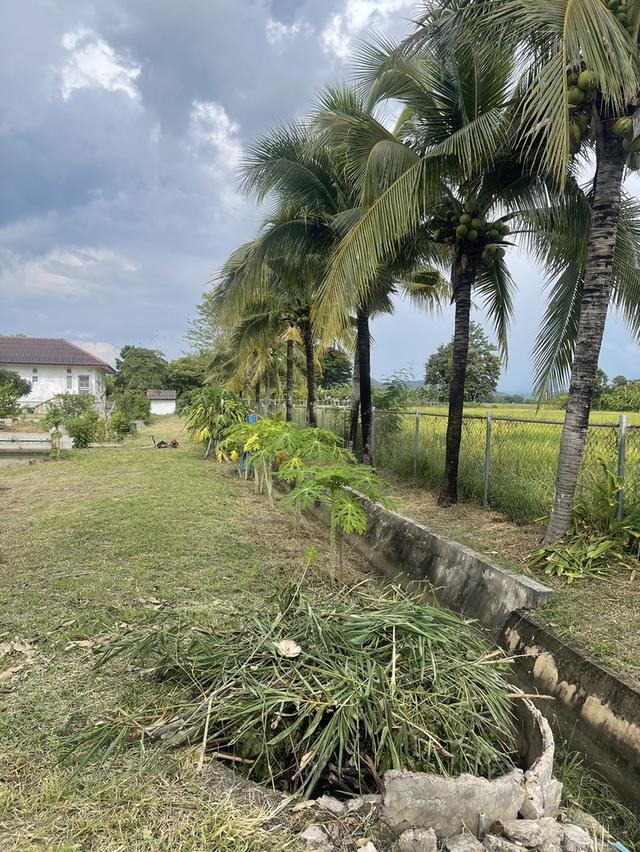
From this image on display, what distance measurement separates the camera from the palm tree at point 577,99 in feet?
13.4

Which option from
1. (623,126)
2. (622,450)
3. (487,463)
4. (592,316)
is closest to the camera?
(623,126)

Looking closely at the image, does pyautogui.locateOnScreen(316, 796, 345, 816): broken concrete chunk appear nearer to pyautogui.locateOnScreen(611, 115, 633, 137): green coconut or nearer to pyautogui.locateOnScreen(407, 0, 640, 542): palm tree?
pyautogui.locateOnScreen(407, 0, 640, 542): palm tree

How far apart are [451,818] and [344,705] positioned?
1.77 ft

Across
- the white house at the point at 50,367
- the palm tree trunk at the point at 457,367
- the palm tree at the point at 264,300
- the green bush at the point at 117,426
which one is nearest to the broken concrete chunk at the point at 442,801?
the palm tree trunk at the point at 457,367

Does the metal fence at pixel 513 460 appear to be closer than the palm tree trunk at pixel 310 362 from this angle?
Yes

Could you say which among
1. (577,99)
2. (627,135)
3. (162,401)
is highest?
(577,99)

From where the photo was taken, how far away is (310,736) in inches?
90.7

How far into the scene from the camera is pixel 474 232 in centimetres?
708

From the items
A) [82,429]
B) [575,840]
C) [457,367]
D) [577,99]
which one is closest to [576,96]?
[577,99]

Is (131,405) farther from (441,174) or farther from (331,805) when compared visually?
(331,805)

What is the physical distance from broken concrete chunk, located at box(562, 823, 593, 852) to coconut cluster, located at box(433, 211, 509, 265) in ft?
21.4

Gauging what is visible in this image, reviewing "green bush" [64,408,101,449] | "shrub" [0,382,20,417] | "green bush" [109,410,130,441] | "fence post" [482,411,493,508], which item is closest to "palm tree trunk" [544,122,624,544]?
"fence post" [482,411,493,508]

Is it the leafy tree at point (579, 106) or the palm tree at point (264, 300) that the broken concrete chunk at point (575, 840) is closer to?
the leafy tree at point (579, 106)

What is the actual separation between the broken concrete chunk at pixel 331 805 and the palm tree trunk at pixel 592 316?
3860mm
